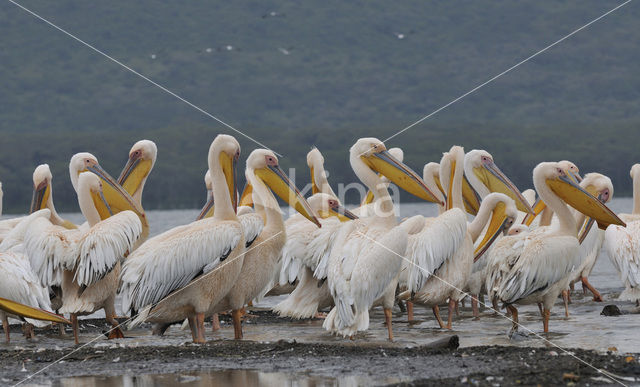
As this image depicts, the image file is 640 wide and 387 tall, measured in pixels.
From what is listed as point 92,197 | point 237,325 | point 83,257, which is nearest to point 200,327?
point 237,325

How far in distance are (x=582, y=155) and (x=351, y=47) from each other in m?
37.4

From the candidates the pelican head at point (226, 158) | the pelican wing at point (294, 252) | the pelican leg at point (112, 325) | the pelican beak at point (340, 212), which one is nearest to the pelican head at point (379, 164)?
the pelican wing at point (294, 252)

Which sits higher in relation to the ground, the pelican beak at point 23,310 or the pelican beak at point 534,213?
the pelican beak at point 534,213

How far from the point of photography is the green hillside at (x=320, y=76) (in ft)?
279

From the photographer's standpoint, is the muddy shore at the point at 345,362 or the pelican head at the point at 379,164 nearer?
the muddy shore at the point at 345,362

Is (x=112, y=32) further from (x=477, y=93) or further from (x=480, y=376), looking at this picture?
(x=480, y=376)

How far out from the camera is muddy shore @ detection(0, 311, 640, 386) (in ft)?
17.4

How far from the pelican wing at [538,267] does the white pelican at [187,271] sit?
2.16 metres

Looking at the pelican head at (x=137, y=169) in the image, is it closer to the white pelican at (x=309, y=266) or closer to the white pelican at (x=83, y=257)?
the white pelican at (x=309, y=266)

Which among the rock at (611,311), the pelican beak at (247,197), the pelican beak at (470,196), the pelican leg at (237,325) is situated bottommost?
the rock at (611,311)

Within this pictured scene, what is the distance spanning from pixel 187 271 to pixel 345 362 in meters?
1.66

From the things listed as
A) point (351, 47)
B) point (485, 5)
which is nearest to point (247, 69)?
point (351, 47)

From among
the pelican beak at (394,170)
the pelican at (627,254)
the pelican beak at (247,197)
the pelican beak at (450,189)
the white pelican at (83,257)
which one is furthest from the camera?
the pelican beak at (247,197)

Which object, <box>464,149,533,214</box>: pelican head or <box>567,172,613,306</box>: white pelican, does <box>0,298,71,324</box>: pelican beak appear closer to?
<box>567,172,613,306</box>: white pelican
